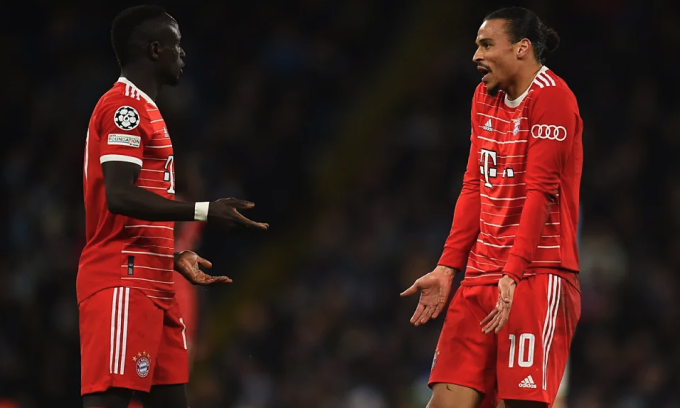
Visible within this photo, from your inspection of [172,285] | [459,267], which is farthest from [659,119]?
[172,285]

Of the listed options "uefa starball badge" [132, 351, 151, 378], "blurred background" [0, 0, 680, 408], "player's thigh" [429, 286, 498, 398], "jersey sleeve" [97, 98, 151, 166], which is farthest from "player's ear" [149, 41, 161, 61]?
"blurred background" [0, 0, 680, 408]

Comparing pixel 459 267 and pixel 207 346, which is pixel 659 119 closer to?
pixel 207 346

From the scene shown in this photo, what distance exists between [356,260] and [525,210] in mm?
5839

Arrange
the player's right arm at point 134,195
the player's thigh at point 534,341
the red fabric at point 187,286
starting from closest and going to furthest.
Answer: the player's right arm at point 134,195
the player's thigh at point 534,341
the red fabric at point 187,286

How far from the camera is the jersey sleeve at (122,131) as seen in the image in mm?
4031

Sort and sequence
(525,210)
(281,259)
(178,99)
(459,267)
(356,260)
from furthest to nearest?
(281,259), (178,99), (356,260), (459,267), (525,210)

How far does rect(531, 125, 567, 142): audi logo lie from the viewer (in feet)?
14.0

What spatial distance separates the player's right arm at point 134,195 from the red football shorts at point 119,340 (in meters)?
0.35

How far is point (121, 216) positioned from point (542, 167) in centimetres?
165

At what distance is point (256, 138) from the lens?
35.7ft

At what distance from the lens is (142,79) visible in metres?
4.27

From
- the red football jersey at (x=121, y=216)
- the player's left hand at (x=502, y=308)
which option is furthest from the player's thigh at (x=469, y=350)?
the red football jersey at (x=121, y=216)

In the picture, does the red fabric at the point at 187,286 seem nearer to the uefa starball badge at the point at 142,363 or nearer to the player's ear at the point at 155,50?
the uefa starball badge at the point at 142,363

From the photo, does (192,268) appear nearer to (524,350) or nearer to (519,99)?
(524,350)
